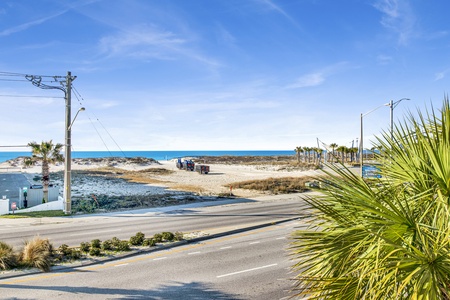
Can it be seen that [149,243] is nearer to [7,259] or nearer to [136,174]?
[7,259]

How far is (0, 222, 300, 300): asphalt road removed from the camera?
10.3 meters

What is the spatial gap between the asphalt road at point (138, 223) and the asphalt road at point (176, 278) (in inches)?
164

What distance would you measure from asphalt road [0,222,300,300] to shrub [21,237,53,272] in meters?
0.62

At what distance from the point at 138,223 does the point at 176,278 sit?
10.9 meters

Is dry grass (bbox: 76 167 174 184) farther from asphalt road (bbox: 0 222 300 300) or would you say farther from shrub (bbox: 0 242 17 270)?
shrub (bbox: 0 242 17 270)

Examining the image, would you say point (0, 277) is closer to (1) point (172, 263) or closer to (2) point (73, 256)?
(2) point (73, 256)

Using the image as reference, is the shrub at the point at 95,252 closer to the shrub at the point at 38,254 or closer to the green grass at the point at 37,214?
the shrub at the point at 38,254

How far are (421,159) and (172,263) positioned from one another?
10450 millimetres

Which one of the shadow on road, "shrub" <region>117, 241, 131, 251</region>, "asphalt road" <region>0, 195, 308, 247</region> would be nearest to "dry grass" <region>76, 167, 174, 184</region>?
"asphalt road" <region>0, 195, 308, 247</region>

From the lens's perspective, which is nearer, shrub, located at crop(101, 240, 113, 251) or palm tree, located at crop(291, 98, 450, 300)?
palm tree, located at crop(291, 98, 450, 300)

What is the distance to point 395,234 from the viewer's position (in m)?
4.57

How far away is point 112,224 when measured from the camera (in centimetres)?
2161

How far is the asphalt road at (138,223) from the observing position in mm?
18328

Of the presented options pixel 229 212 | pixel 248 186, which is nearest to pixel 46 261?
pixel 229 212
